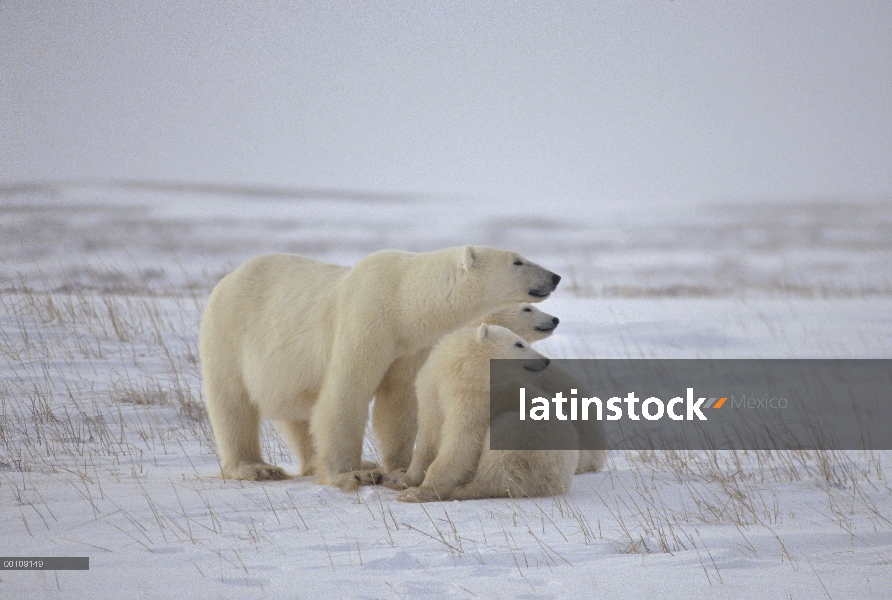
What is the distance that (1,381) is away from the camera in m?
8.01

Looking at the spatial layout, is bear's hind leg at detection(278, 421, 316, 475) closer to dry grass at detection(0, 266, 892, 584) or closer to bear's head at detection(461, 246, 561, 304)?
dry grass at detection(0, 266, 892, 584)

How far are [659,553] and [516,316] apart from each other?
7.85 ft

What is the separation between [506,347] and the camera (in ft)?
17.9

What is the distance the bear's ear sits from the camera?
570 centimetres

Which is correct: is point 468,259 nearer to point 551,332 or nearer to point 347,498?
point 551,332

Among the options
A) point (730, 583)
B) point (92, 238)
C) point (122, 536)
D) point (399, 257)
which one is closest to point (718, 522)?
point (730, 583)

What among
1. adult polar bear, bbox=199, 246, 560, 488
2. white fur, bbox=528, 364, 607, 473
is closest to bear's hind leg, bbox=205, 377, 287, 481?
adult polar bear, bbox=199, 246, 560, 488

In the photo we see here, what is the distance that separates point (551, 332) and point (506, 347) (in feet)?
A: 2.68

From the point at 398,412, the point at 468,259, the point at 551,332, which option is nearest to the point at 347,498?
the point at 398,412

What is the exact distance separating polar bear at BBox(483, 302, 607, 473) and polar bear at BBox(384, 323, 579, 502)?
68 cm

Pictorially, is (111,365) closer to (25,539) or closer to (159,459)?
(159,459)

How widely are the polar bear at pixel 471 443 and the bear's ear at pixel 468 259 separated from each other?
46 cm

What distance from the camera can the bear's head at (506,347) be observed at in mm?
5355

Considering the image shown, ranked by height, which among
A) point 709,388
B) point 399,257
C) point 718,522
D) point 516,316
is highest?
point 399,257
